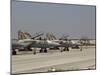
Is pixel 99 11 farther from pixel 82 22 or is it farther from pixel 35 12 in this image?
pixel 35 12

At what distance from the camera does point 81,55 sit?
2.76 meters

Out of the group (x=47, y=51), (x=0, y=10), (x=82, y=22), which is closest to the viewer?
(x=0, y=10)

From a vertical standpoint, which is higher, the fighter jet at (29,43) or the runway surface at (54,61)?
the fighter jet at (29,43)

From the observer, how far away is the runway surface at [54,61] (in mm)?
2502

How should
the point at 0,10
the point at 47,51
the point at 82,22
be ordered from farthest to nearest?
the point at 82,22, the point at 47,51, the point at 0,10

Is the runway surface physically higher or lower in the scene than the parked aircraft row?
lower

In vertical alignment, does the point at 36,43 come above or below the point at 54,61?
above

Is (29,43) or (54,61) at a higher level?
(29,43)

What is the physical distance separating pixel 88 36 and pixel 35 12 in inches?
31.7

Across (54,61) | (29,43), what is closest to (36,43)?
(29,43)

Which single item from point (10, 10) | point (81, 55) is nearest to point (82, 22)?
point (81, 55)

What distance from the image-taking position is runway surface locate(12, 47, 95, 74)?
250cm

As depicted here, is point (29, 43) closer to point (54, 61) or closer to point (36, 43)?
point (36, 43)

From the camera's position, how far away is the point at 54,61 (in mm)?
2643
